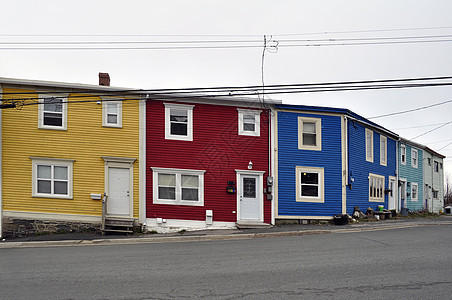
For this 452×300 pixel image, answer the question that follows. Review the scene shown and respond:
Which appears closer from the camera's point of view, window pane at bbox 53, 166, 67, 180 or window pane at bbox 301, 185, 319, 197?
window pane at bbox 53, 166, 67, 180

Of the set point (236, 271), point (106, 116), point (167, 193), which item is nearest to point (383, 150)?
point (167, 193)

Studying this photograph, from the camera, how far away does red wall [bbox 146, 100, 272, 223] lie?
1905 cm

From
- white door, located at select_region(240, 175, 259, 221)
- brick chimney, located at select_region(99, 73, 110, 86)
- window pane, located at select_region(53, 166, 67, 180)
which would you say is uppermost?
brick chimney, located at select_region(99, 73, 110, 86)

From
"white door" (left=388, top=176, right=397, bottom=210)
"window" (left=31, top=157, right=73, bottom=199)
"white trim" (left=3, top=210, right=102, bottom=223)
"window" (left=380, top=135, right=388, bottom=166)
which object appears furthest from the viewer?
"white door" (left=388, top=176, right=397, bottom=210)

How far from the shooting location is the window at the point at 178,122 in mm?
19203

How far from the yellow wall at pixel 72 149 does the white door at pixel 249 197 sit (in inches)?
192

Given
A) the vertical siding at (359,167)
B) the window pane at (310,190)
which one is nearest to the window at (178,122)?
the window pane at (310,190)

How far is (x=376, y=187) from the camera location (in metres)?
25.5

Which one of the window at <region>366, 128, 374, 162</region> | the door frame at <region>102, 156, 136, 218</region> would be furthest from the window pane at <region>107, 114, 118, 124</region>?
A: the window at <region>366, 128, 374, 162</region>

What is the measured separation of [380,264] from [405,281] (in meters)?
1.67

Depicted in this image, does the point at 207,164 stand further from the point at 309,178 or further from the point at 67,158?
the point at 67,158

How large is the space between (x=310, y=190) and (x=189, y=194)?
608 centimetres

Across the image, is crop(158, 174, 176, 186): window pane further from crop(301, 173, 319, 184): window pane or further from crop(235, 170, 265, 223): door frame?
crop(301, 173, 319, 184): window pane

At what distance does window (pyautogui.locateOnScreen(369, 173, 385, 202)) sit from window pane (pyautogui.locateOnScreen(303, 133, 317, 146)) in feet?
19.0
